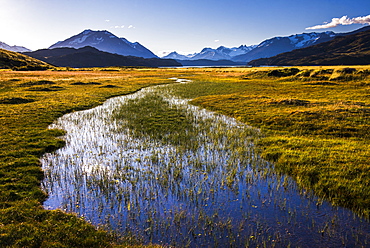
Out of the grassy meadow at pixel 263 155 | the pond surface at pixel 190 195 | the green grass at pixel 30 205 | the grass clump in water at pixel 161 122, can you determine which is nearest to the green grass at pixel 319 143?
the grassy meadow at pixel 263 155

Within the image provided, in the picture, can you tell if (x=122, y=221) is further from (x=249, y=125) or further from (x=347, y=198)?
(x=249, y=125)

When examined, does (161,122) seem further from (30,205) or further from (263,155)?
(30,205)

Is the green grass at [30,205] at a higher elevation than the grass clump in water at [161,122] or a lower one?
lower

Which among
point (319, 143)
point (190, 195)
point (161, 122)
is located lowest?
point (190, 195)

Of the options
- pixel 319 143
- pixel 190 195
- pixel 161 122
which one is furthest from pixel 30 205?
pixel 319 143

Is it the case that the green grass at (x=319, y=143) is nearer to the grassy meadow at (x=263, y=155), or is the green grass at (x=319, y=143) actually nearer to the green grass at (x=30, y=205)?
the grassy meadow at (x=263, y=155)

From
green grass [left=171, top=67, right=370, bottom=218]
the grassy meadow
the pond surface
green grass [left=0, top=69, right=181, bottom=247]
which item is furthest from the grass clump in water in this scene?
green grass [left=0, top=69, right=181, bottom=247]

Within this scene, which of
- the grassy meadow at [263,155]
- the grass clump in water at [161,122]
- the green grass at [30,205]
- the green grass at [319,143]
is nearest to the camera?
the green grass at [30,205]

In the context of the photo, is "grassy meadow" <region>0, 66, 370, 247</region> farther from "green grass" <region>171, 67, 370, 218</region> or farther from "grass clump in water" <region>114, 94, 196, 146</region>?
"grass clump in water" <region>114, 94, 196, 146</region>

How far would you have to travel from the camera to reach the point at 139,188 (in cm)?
1216

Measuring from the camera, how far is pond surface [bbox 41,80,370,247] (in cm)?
877

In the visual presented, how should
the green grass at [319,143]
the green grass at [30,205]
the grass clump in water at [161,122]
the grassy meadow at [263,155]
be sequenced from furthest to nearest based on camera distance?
the grass clump in water at [161,122], the green grass at [319,143], the grassy meadow at [263,155], the green grass at [30,205]

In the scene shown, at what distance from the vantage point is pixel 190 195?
11.5 metres

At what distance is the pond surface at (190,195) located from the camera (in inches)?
345
